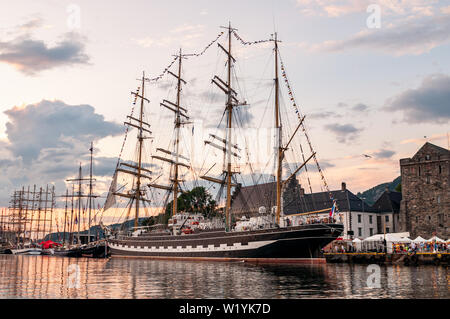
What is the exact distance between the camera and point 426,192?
3039 inches

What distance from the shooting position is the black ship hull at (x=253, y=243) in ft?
157

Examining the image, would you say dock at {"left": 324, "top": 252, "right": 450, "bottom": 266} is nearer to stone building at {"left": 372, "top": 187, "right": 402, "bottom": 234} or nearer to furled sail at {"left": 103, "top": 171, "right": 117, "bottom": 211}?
stone building at {"left": 372, "top": 187, "right": 402, "bottom": 234}

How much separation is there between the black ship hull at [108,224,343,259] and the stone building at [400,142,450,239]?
35.8m

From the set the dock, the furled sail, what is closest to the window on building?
the dock

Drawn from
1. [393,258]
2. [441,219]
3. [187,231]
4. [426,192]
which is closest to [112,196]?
[187,231]

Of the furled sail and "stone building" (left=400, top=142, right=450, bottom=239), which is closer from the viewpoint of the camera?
"stone building" (left=400, top=142, right=450, bottom=239)

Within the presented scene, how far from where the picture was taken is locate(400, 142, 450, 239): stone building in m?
74.9

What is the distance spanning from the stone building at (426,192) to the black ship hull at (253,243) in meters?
35.8

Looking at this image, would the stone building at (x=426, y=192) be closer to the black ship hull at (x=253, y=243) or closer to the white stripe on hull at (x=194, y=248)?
the black ship hull at (x=253, y=243)

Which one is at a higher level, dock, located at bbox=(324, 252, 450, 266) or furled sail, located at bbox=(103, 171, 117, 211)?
furled sail, located at bbox=(103, 171, 117, 211)

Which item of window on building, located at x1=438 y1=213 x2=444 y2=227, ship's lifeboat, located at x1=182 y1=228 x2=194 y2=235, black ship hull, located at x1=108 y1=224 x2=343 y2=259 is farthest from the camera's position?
window on building, located at x1=438 y1=213 x2=444 y2=227

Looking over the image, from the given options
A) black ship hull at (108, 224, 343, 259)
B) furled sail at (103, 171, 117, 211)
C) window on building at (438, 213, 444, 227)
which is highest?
furled sail at (103, 171, 117, 211)

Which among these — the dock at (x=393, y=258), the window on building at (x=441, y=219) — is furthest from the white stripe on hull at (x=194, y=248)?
the window on building at (x=441, y=219)
